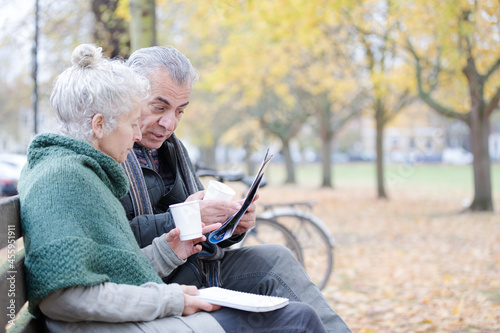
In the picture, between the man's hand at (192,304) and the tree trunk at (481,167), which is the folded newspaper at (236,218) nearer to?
the man's hand at (192,304)

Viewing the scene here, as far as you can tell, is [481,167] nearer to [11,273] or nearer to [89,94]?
[89,94]

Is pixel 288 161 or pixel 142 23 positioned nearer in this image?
pixel 142 23

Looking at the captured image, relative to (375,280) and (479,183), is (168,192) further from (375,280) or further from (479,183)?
(479,183)

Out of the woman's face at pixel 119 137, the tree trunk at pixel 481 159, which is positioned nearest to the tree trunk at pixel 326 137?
the tree trunk at pixel 481 159

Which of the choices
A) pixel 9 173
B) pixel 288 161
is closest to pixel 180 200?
pixel 9 173

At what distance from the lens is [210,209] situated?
7.36 ft

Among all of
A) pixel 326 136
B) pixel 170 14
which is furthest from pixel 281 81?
pixel 170 14

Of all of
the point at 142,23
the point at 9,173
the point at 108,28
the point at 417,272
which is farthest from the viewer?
the point at 9,173

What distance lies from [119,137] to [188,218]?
0.39 meters

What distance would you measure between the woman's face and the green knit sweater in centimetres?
10

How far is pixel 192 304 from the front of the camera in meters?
1.74

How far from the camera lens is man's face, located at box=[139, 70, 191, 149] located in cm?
252

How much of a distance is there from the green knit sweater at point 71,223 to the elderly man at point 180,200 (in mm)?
533

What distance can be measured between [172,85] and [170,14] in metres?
12.8
